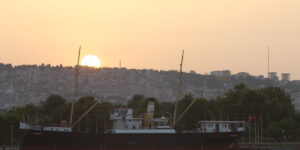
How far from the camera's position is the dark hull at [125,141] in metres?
93.6

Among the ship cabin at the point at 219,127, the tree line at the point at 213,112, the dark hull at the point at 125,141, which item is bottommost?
the dark hull at the point at 125,141

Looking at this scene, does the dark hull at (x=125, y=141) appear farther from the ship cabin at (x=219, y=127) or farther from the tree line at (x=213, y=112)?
the tree line at (x=213, y=112)

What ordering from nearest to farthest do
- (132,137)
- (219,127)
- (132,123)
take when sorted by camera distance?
1. (132,137)
2. (132,123)
3. (219,127)

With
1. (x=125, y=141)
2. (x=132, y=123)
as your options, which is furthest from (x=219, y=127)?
(x=125, y=141)

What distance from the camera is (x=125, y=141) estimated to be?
9575 centimetres

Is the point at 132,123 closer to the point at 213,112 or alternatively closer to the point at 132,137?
the point at 132,137

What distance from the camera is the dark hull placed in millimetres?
93625

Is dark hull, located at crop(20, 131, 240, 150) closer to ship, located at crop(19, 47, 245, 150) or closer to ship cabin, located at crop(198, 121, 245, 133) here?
ship, located at crop(19, 47, 245, 150)

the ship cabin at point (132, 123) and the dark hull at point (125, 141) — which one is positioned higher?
the ship cabin at point (132, 123)

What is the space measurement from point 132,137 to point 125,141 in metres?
1.01

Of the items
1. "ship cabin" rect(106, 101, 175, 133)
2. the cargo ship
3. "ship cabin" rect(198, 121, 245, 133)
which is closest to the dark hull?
the cargo ship

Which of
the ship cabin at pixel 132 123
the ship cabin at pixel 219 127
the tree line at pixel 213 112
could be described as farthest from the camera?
the tree line at pixel 213 112

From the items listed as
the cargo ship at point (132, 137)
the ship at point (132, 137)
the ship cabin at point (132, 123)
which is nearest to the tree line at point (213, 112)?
the cargo ship at point (132, 137)

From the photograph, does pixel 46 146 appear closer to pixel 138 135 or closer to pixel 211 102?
pixel 138 135
